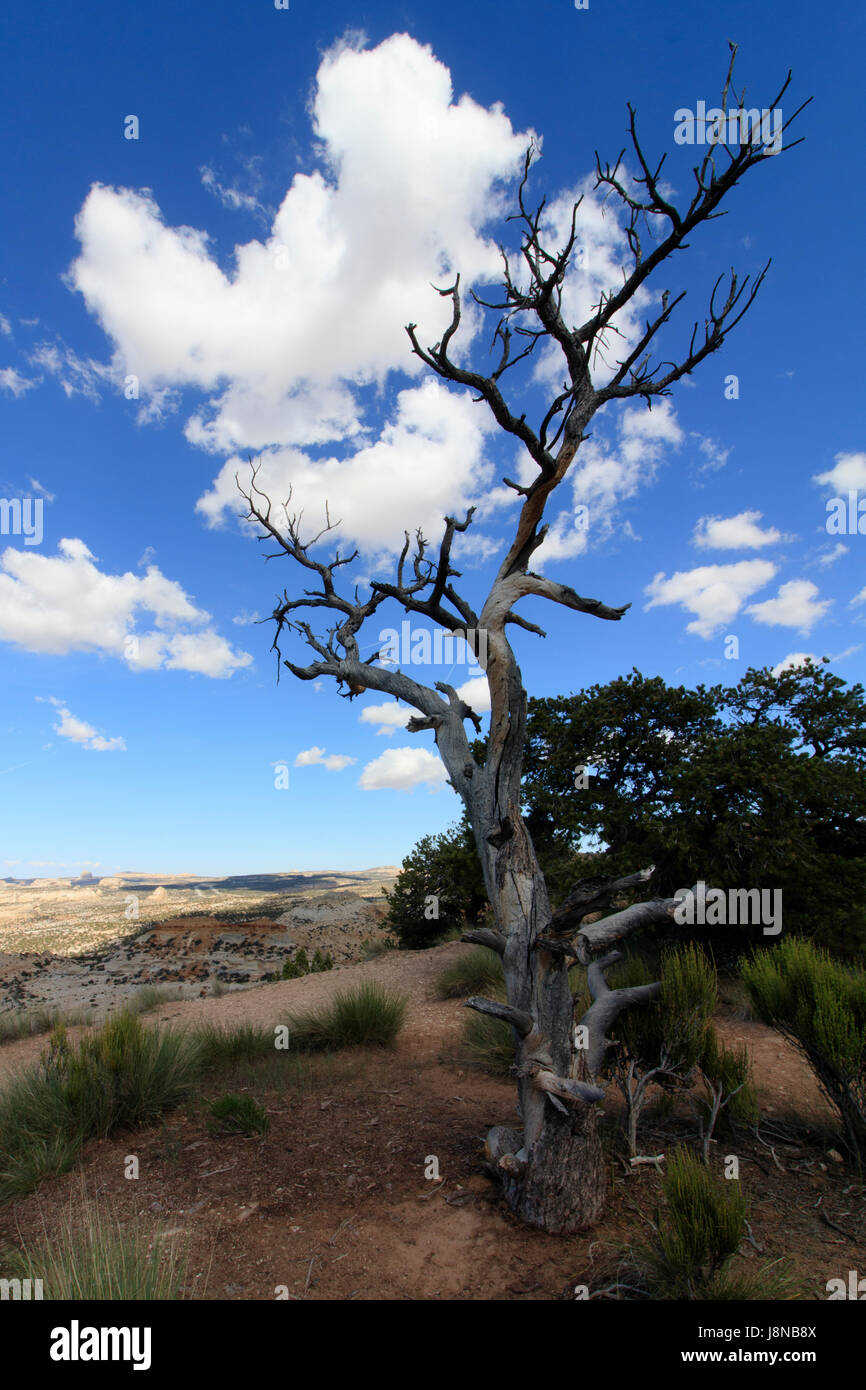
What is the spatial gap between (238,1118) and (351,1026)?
2633 millimetres

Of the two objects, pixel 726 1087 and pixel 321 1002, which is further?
pixel 321 1002

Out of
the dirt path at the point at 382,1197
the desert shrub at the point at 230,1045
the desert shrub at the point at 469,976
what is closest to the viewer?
the dirt path at the point at 382,1197

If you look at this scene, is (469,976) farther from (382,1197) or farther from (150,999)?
(150,999)

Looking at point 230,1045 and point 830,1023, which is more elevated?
point 830,1023

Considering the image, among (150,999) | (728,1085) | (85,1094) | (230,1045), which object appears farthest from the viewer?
(150,999)

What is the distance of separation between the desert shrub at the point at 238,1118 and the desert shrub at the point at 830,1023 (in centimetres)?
427

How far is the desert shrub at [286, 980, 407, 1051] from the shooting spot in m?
7.84

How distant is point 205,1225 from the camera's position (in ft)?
Result: 13.0

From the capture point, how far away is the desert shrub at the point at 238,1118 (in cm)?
539

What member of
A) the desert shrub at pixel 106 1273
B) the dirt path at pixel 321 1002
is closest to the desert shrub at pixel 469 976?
the dirt path at pixel 321 1002

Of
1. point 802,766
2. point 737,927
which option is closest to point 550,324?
point 802,766

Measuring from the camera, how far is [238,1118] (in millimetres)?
5410

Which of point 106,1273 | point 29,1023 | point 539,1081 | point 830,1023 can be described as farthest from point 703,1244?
point 29,1023

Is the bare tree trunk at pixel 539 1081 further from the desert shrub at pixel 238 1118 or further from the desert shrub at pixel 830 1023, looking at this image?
the desert shrub at pixel 238 1118
